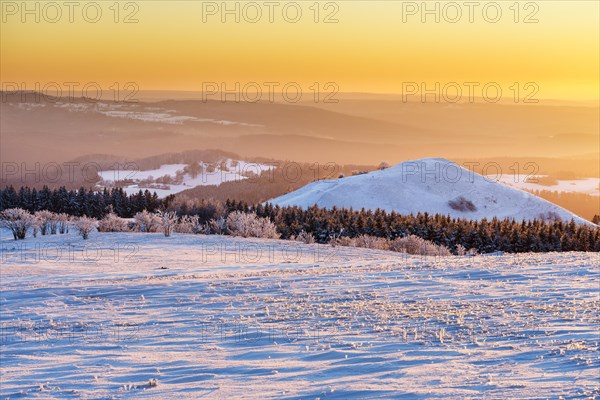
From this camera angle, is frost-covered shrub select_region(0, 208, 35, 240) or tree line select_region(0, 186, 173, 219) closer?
frost-covered shrub select_region(0, 208, 35, 240)

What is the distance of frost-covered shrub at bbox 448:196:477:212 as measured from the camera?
419ft

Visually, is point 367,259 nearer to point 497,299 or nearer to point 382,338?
point 497,299

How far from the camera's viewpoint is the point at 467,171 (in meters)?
144

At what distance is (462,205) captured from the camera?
422 feet

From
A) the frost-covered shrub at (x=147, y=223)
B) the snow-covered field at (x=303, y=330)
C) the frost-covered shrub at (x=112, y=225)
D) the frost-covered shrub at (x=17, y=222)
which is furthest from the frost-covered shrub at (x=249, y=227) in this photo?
the snow-covered field at (x=303, y=330)

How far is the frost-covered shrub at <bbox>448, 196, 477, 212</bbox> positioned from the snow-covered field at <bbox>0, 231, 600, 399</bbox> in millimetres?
93095

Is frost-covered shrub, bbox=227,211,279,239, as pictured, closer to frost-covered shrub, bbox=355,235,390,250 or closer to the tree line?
frost-covered shrub, bbox=355,235,390,250

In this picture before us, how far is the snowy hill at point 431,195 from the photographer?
12425cm

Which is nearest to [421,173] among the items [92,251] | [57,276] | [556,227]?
[556,227]

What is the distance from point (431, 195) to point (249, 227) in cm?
8043

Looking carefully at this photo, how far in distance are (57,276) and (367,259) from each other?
1696 cm

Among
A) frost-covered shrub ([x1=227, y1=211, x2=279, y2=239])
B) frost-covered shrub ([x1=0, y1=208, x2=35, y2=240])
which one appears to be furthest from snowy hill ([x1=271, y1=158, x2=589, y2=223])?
frost-covered shrub ([x1=0, y1=208, x2=35, y2=240])

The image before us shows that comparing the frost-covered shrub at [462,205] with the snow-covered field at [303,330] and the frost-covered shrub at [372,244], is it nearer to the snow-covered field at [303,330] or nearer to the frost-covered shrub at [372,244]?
the frost-covered shrub at [372,244]

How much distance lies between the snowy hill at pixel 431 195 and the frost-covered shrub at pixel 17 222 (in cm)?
6977
